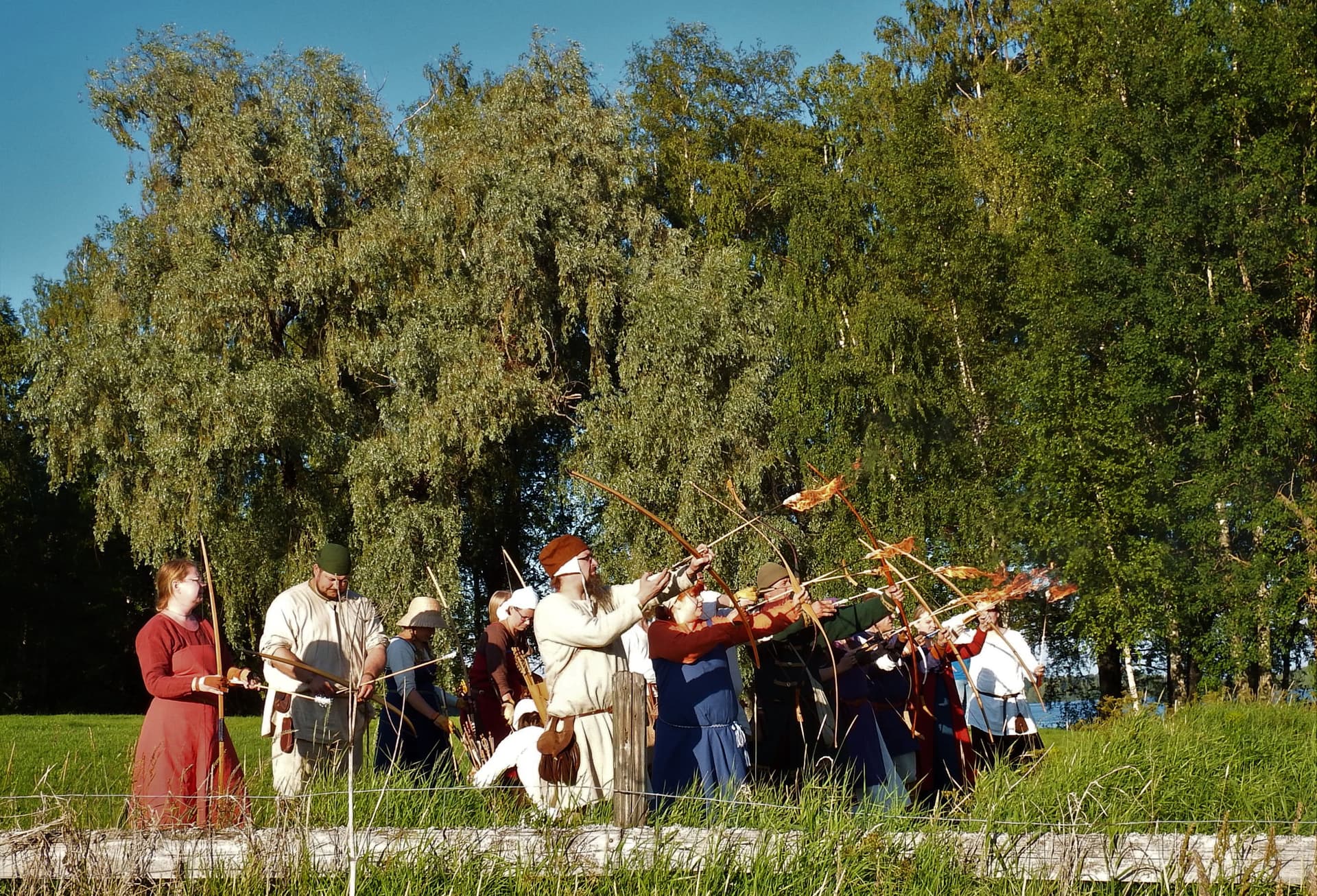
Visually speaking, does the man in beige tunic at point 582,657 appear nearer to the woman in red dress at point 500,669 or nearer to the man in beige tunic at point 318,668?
the man in beige tunic at point 318,668

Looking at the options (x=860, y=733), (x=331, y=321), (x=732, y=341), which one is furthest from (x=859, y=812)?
(x=331, y=321)

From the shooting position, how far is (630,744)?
4754 millimetres

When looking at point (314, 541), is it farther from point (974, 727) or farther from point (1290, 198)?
point (1290, 198)

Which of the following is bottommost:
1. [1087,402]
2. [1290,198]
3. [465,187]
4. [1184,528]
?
[1184,528]

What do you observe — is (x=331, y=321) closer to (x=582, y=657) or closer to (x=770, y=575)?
(x=770, y=575)

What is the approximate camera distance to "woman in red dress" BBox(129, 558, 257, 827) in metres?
5.36

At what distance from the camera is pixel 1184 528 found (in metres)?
17.2

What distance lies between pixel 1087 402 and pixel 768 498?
472cm

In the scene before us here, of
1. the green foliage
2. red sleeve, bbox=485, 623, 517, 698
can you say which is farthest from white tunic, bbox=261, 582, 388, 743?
the green foliage

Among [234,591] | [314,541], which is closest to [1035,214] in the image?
[314,541]

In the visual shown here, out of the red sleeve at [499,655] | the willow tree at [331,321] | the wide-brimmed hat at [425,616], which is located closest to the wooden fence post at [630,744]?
the red sleeve at [499,655]

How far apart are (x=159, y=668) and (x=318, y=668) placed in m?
0.87

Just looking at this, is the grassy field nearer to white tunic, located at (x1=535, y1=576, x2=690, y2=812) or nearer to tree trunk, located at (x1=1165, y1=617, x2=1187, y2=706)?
white tunic, located at (x1=535, y1=576, x2=690, y2=812)

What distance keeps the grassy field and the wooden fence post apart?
208 mm
